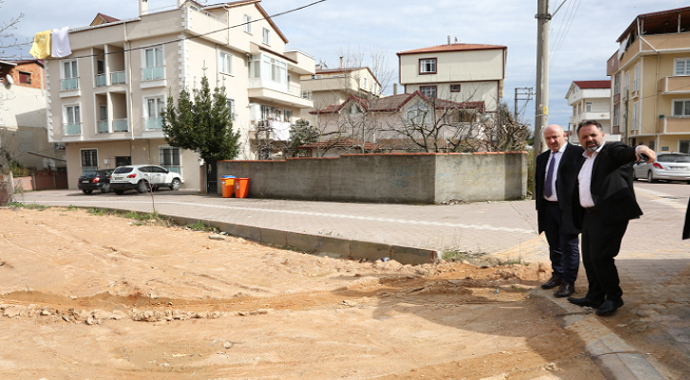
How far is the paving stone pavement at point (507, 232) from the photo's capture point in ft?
14.3

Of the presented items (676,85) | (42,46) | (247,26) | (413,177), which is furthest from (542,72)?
(42,46)

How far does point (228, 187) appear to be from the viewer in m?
18.8

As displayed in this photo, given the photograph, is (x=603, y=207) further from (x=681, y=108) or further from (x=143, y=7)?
(x=681, y=108)

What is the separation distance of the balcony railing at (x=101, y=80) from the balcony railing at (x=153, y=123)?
440cm

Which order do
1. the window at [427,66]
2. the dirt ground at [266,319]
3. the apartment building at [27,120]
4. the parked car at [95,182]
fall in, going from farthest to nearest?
the window at [427,66]
the apartment building at [27,120]
the parked car at [95,182]
the dirt ground at [266,319]

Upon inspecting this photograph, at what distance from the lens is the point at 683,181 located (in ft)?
73.7

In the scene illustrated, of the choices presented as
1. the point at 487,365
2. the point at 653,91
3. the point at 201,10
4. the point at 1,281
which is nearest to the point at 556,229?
the point at 487,365

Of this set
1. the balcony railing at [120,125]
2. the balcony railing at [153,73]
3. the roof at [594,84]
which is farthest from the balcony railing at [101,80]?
the roof at [594,84]

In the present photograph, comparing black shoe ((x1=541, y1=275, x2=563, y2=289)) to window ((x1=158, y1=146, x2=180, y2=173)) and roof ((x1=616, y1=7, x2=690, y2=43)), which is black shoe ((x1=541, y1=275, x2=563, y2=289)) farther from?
roof ((x1=616, y1=7, x2=690, y2=43))

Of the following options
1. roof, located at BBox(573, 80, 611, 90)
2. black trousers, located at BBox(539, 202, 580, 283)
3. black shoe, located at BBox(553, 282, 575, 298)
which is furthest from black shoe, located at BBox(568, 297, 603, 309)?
roof, located at BBox(573, 80, 611, 90)

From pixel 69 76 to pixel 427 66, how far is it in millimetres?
32330

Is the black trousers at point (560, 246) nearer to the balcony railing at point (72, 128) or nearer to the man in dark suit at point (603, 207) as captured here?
the man in dark suit at point (603, 207)

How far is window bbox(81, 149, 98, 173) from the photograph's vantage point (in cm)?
3167

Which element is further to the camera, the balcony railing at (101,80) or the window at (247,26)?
the window at (247,26)
